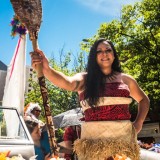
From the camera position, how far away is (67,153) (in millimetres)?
5113

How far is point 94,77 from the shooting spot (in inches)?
96.3

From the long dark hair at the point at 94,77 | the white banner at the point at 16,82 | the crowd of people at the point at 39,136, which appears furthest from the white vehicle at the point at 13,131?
the long dark hair at the point at 94,77

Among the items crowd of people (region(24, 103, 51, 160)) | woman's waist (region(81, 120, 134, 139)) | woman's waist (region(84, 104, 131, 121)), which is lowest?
crowd of people (region(24, 103, 51, 160))

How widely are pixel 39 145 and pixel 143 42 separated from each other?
607 inches

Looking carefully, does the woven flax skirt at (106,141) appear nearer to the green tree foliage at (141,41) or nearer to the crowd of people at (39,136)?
the crowd of people at (39,136)

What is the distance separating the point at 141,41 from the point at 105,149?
18394mm

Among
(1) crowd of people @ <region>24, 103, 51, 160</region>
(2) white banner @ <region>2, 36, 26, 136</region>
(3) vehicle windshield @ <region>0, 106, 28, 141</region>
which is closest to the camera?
(3) vehicle windshield @ <region>0, 106, 28, 141</region>

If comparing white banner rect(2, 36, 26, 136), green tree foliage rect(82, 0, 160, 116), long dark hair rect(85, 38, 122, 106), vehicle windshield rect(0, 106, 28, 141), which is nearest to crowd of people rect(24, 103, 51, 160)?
white banner rect(2, 36, 26, 136)

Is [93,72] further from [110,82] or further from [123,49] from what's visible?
[123,49]

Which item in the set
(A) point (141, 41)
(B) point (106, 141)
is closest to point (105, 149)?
(B) point (106, 141)

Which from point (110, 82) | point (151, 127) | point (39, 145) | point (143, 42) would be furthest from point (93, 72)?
point (151, 127)

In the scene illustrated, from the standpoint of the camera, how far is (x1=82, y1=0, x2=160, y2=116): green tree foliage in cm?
1883

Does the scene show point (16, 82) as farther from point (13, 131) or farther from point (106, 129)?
point (106, 129)

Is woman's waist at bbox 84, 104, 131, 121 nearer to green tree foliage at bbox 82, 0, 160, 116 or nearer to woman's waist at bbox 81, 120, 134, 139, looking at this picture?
woman's waist at bbox 81, 120, 134, 139
